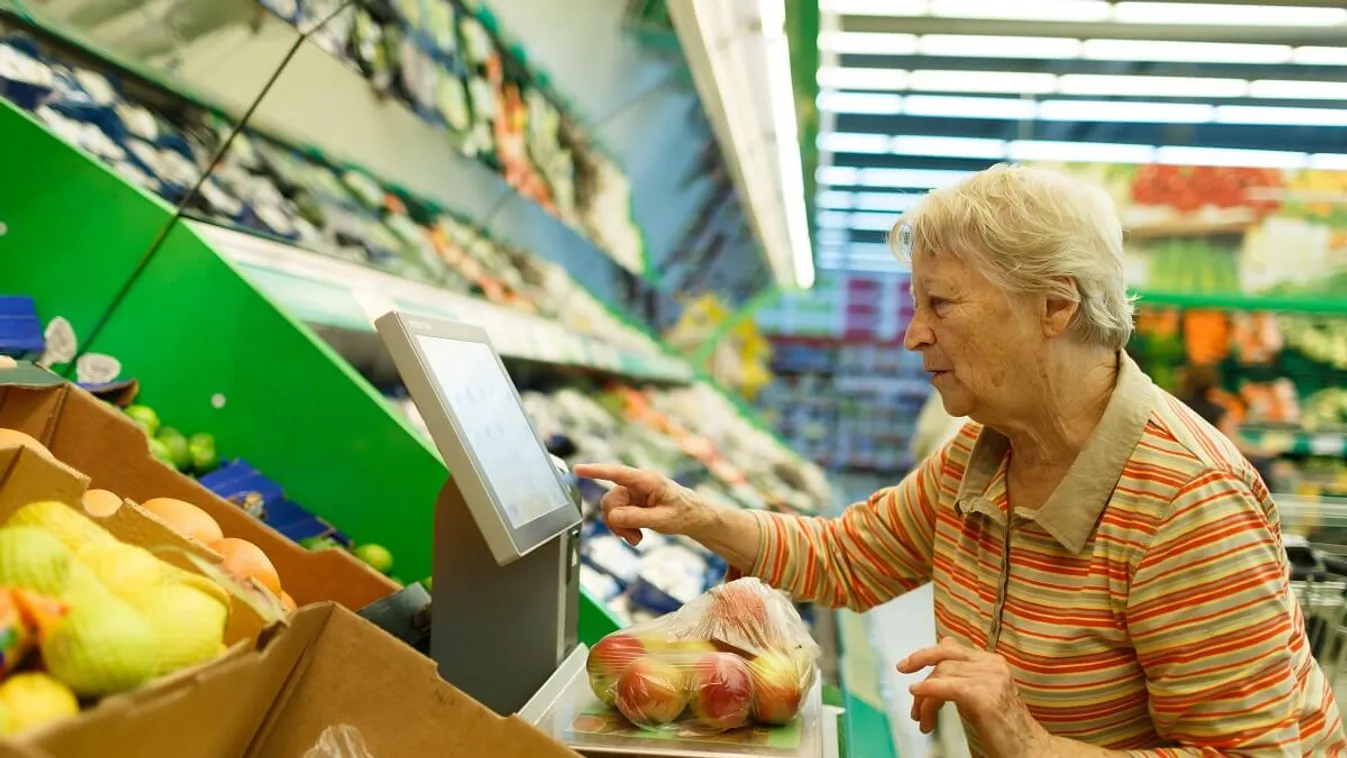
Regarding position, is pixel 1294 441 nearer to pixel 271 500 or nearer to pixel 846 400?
pixel 846 400

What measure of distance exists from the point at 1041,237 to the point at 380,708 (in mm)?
1070

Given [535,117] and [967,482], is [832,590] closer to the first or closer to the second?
[967,482]

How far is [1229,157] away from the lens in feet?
21.0

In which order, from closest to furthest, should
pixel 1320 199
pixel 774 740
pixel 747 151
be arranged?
pixel 774 740
pixel 747 151
pixel 1320 199

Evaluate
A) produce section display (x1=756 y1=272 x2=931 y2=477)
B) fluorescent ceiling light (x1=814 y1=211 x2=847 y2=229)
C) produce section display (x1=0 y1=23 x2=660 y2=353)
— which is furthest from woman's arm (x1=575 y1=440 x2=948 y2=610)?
produce section display (x1=756 y1=272 x2=931 y2=477)

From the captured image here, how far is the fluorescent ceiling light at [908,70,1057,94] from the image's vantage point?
566 centimetres

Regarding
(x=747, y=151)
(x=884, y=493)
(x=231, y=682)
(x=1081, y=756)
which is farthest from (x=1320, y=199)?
(x=231, y=682)

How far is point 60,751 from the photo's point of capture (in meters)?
0.73

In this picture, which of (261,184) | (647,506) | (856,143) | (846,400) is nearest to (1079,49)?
(856,143)

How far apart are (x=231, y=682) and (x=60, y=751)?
0.19m

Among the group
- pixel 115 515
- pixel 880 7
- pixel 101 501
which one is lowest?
pixel 101 501

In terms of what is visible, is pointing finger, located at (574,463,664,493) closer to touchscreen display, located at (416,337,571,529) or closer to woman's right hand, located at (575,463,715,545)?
woman's right hand, located at (575,463,715,545)

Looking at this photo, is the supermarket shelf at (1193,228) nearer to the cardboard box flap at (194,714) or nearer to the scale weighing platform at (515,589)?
the scale weighing platform at (515,589)

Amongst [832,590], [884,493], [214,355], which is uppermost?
[214,355]
